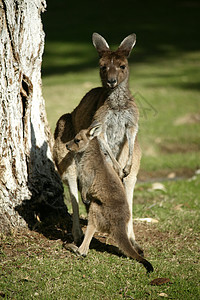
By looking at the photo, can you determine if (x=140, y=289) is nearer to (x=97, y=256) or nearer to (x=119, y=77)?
(x=97, y=256)

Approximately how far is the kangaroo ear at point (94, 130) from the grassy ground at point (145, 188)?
1.02 meters

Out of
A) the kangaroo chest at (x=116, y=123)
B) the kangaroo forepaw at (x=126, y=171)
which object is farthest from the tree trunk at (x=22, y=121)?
the kangaroo forepaw at (x=126, y=171)

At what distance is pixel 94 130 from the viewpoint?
4.32 meters

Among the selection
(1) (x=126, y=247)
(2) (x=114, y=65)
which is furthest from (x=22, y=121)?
(1) (x=126, y=247)

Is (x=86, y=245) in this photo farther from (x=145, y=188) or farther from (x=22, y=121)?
(x=145, y=188)

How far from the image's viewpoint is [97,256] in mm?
4012

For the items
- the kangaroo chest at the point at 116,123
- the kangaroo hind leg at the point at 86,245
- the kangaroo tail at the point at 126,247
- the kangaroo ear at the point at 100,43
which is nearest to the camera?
the kangaroo tail at the point at 126,247

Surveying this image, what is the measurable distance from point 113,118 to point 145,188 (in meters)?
2.89

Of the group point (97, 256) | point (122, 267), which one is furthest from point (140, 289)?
point (97, 256)

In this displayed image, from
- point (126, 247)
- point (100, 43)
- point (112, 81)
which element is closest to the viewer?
point (126, 247)

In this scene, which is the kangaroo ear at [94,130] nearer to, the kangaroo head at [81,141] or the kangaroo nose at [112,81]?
the kangaroo head at [81,141]

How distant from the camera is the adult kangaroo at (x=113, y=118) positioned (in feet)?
14.3

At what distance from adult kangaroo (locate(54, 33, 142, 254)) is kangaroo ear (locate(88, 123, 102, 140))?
0.18ft

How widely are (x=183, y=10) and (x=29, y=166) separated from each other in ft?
77.0
